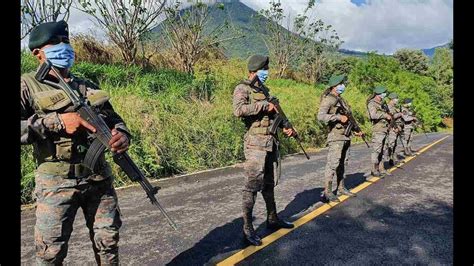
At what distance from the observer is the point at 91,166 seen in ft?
8.92

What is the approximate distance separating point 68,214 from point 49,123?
2.17ft

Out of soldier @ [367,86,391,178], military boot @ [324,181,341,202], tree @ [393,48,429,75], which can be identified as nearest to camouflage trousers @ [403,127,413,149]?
soldier @ [367,86,391,178]

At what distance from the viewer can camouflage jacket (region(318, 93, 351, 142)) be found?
6.24 meters

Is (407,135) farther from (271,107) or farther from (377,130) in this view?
(271,107)

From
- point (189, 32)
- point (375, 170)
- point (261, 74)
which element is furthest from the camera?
point (189, 32)

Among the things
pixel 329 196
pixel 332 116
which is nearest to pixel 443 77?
pixel 332 116

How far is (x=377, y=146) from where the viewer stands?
8.51 m

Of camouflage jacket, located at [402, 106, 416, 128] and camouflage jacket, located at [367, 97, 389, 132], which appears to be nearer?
camouflage jacket, located at [367, 97, 389, 132]

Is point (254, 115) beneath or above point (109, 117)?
beneath

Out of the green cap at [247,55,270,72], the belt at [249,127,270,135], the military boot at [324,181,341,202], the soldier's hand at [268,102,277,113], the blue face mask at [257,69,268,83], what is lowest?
the military boot at [324,181,341,202]

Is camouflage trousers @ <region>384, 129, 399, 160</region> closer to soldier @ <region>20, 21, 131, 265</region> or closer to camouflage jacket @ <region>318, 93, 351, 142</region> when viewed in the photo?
camouflage jacket @ <region>318, 93, 351, 142</region>

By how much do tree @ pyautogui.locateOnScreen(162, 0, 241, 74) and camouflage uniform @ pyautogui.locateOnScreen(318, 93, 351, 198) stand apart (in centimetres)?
1202
